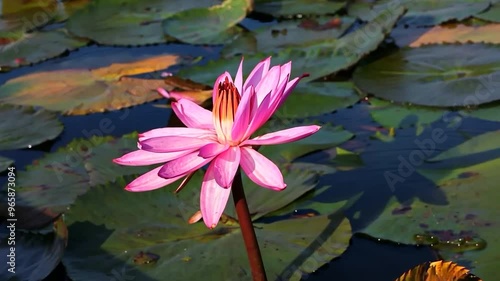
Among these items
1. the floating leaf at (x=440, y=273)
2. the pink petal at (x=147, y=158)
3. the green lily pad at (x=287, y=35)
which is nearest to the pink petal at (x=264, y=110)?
the pink petal at (x=147, y=158)

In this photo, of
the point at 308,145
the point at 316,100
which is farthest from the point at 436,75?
the point at 308,145

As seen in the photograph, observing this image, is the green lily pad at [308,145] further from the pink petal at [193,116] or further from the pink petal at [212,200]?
the pink petal at [212,200]

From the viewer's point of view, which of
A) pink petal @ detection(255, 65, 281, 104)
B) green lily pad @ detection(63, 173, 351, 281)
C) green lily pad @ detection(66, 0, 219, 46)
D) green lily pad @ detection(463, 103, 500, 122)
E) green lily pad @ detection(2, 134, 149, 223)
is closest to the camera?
pink petal @ detection(255, 65, 281, 104)

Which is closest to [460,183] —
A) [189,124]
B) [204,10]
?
[189,124]

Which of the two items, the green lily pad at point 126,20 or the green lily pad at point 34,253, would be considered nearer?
the green lily pad at point 34,253

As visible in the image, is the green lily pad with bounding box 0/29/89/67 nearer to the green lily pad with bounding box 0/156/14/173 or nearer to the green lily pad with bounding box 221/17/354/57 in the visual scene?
the green lily pad with bounding box 221/17/354/57

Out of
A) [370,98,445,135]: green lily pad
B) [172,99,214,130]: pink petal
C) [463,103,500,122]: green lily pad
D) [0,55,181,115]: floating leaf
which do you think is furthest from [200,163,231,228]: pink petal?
[0,55,181,115]: floating leaf
